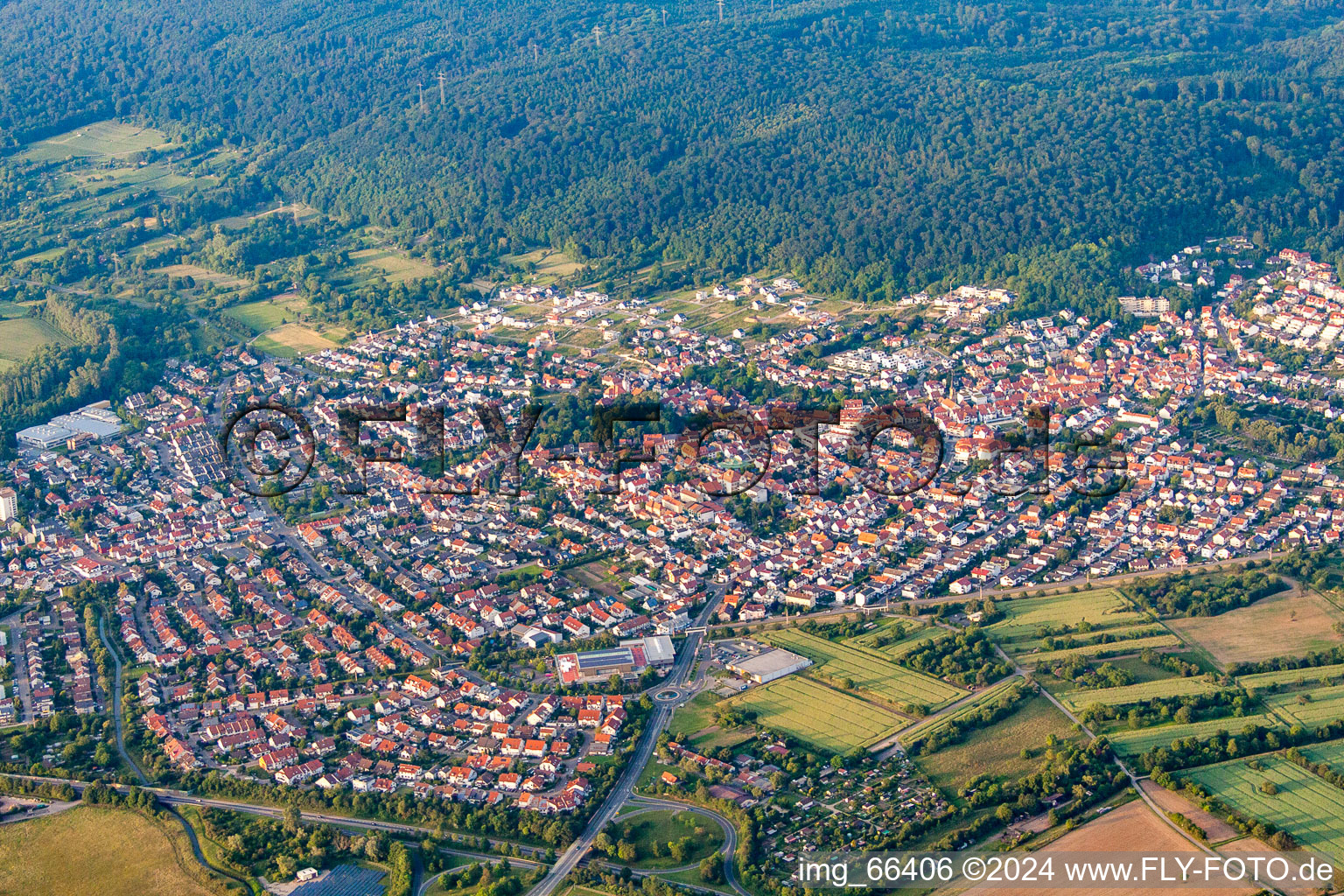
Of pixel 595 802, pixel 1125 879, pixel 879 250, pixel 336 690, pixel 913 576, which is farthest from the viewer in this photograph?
pixel 879 250

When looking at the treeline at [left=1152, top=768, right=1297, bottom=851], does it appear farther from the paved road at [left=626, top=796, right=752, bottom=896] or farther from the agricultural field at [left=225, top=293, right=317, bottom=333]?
the agricultural field at [left=225, top=293, right=317, bottom=333]

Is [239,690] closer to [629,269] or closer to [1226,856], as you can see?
[1226,856]

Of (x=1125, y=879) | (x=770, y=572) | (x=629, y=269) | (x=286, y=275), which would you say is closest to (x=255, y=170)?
(x=286, y=275)

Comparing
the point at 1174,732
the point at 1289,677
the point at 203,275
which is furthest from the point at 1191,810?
the point at 203,275

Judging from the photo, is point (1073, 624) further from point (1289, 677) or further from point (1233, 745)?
point (1233, 745)

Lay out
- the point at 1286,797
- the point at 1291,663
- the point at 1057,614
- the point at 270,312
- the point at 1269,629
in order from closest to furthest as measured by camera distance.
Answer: the point at 1286,797 < the point at 1291,663 < the point at 1269,629 < the point at 1057,614 < the point at 270,312

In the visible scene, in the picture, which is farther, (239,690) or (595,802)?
(239,690)

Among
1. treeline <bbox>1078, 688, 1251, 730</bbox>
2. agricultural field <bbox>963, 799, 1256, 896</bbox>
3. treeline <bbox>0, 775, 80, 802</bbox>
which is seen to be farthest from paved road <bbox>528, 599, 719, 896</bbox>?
treeline <bbox>0, 775, 80, 802</bbox>
